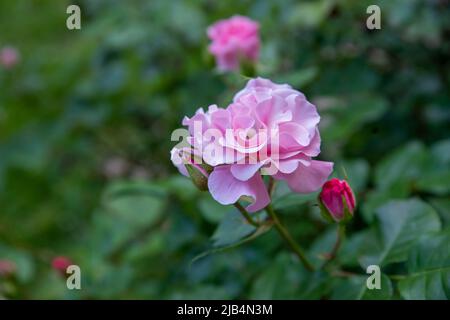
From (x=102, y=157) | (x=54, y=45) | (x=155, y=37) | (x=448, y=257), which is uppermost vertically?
(x=54, y=45)

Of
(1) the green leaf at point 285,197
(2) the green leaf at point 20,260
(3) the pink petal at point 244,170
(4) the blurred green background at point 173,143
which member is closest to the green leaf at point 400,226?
(4) the blurred green background at point 173,143

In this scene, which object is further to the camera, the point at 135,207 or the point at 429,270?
the point at 135,207

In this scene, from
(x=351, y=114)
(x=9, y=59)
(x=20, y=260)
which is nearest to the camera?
(x=351, y=114)

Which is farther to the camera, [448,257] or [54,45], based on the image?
[54,45]

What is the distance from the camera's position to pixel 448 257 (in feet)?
1.95

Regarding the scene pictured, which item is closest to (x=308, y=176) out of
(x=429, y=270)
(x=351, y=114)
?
(x=429, y=270)

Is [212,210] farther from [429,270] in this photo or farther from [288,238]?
[429,270]

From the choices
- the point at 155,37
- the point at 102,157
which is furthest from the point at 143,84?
the point at 102,157

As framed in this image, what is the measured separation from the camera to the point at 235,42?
0.92m

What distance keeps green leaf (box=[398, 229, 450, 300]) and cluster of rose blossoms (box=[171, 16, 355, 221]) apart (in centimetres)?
12

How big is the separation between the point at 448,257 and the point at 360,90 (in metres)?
0.61

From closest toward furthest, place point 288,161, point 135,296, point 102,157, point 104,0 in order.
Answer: point 288,161 < point 135,296 < point 104,0 < point 102,157

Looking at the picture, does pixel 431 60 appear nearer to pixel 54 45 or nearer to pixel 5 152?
pixel 5 152

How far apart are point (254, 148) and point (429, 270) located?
23 cm
